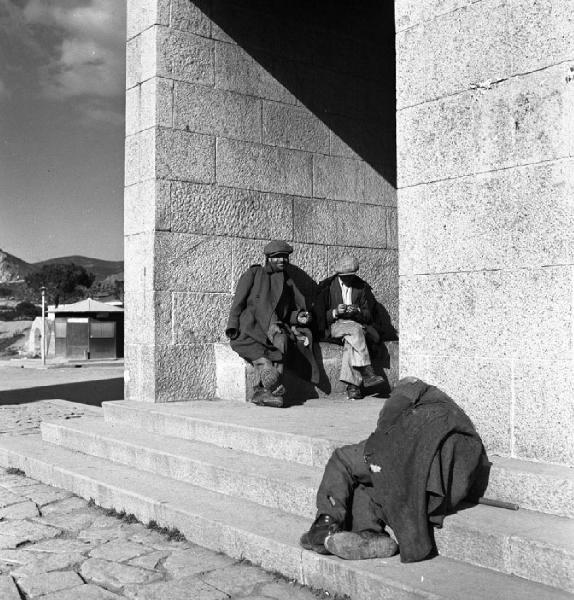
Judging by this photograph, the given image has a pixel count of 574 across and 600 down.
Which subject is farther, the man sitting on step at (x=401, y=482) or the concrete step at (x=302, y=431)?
the concrete step at (x=302, y=431)

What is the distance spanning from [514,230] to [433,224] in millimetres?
595

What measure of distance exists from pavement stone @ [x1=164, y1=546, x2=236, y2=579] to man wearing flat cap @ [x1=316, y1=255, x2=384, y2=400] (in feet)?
12.5

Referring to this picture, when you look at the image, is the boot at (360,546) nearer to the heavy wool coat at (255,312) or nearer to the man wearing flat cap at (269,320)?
the man wearing flat cap at (269,320)

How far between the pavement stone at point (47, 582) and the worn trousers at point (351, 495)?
142 cm

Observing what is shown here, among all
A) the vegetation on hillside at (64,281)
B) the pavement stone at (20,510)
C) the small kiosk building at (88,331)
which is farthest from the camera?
the vegetation on hillside at (64,281)

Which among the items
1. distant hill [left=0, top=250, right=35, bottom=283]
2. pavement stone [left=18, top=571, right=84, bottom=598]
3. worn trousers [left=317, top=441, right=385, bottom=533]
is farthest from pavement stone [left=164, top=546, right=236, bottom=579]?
distant hill [left=0, top=250, right=35, bottom=283]

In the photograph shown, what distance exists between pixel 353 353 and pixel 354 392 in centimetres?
41

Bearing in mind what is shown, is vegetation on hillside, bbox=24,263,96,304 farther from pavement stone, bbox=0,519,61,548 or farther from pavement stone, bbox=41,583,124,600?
pavement stone, bbox=41,583,124,600

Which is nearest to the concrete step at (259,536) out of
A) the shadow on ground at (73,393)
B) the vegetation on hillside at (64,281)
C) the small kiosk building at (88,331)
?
the shadow on ground at (73,393)

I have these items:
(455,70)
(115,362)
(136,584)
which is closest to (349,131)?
(455,70)

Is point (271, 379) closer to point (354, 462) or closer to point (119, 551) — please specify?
point (119, 551)

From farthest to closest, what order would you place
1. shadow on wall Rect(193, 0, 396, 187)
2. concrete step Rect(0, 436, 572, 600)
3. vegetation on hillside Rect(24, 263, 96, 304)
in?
vegetation on hillside Rect(24, 263, 96, 304) < shadow on wall Rect(193, 0, 396, 187) < concrete step Rect(0, 436, 572, 600)

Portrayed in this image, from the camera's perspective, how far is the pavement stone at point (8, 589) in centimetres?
420

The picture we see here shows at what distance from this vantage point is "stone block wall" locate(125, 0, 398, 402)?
28.0 ft
